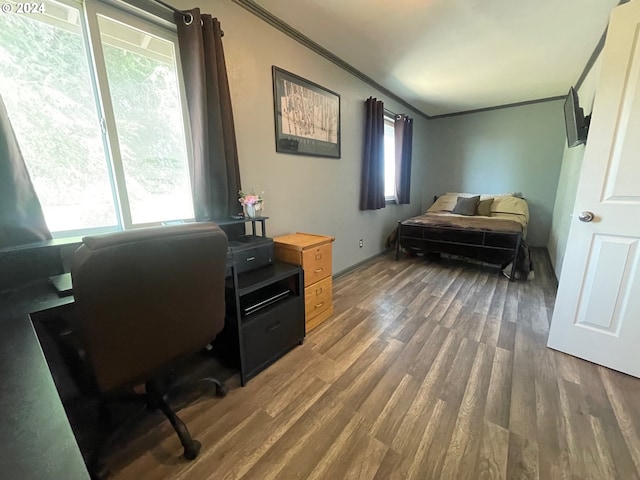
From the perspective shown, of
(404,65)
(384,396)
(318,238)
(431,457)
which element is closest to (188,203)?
(318,238)

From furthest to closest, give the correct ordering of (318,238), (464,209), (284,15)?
(464,209)
(318,238)
(284,15)

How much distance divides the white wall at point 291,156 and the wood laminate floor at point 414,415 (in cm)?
114

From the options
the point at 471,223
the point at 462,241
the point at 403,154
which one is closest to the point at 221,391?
the point at 462,241

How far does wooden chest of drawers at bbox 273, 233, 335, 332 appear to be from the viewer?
1952 millimetres

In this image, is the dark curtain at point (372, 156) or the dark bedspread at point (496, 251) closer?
the dark bedspread at point (496, 251)

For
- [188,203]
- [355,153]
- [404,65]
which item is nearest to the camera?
[188,203]

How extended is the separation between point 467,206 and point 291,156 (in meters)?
3.17

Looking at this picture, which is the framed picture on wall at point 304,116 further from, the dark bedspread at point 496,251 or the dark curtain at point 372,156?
the dark bedspread at point 496,251

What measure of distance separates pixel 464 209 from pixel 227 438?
4.24m

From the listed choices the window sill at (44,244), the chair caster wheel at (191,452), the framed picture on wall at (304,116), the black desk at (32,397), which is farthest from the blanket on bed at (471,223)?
the window sill at (44,244)

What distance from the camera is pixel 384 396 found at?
143 centimetres

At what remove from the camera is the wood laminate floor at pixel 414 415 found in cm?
108

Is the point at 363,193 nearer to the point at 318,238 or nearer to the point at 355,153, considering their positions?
the point at 355,153

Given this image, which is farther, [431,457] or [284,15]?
[284,15]
